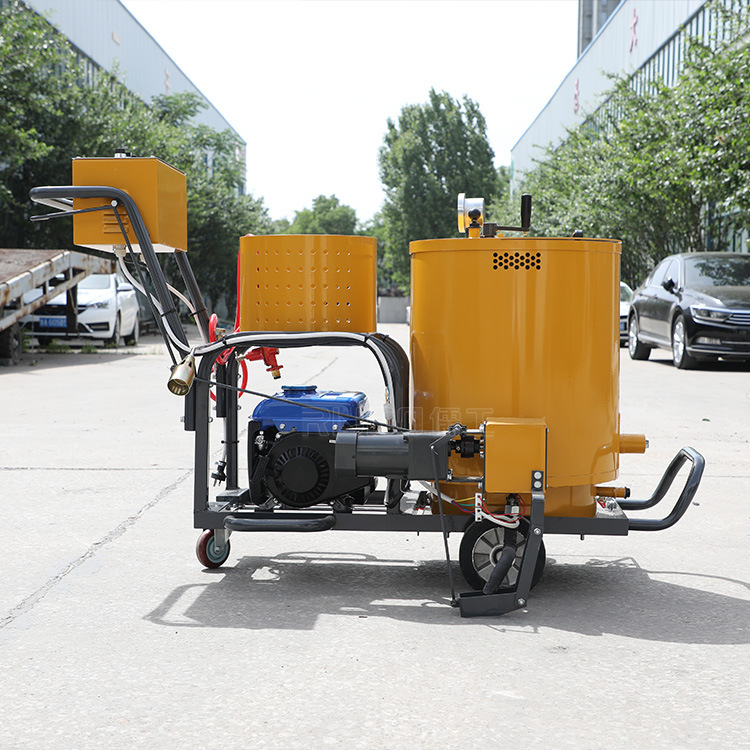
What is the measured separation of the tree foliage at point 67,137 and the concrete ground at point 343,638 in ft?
59.2

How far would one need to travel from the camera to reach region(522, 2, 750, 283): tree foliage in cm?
1823

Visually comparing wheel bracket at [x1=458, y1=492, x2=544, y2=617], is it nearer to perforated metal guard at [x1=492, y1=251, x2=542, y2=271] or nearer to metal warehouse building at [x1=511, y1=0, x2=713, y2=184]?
perforated metal guard at [x1=492, y1=251, x2=542, y2=271]

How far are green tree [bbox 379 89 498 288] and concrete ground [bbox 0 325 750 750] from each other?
2853 inches

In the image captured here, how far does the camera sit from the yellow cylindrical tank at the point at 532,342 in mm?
4402

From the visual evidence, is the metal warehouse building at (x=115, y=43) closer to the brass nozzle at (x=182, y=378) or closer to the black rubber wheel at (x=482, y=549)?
the brass nozzle at (x=182, y=378)

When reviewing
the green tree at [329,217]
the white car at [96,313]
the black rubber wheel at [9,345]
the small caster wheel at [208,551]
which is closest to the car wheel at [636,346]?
the white car at [96,313]

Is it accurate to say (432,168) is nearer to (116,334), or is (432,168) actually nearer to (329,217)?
(329,217)

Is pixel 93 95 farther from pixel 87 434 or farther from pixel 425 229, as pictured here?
pixel 425 229

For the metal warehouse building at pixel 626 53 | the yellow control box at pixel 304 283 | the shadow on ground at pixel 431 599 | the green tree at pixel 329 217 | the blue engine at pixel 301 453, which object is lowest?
the shadow on ground at pixel 431 599

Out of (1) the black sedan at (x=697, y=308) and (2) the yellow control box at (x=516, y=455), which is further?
(1) the black sedan at (x=697, y=308)

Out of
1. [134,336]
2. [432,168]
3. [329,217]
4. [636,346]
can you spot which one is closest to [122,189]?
[636,346]

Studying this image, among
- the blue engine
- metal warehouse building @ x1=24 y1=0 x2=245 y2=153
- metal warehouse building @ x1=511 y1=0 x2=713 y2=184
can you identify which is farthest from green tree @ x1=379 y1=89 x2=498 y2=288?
the blue engine

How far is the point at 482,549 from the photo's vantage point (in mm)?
4457

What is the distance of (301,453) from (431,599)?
863mm
